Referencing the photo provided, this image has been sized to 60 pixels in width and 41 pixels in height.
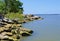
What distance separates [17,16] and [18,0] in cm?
1805

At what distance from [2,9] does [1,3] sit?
2127mm

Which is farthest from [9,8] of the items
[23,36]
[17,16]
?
[23,36]

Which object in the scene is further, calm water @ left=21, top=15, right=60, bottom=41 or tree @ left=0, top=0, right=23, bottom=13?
tree @ left=0, top=0, right=23, bottom=13

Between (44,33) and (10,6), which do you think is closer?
(44,33)

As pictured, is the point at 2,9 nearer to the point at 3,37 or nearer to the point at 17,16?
the point at 17,16

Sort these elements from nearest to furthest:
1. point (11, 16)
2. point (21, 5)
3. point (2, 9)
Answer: point (11, 16)
point (2, 9)
point (21, 5)

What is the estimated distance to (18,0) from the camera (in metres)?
78.1

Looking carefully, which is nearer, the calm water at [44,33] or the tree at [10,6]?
the calm water at [44,33]

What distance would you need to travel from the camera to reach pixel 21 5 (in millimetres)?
80688

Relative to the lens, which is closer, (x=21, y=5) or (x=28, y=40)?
(x=28, y=40)

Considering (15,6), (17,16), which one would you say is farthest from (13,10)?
(17,16)

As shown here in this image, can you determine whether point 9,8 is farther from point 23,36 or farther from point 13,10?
point 23,36

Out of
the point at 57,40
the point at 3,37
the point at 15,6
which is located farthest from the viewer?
the point at 15,6

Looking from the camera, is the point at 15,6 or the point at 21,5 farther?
the point at 21,5
